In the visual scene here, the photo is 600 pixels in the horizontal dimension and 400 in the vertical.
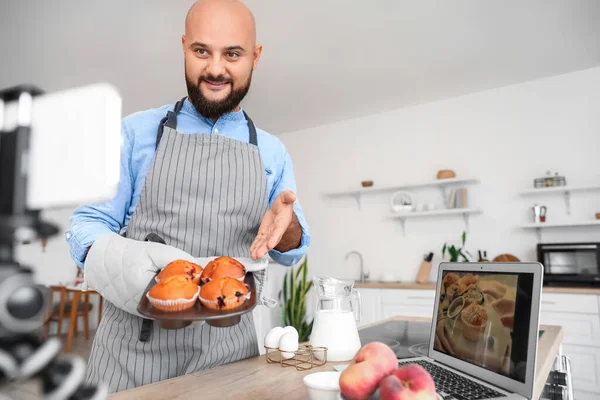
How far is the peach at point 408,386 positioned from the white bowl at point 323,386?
0.14 m

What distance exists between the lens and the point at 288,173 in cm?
137

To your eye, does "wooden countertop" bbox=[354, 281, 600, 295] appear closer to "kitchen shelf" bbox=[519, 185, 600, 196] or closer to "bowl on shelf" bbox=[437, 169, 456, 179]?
"kitchen shelf" bbox=[519, 185, 600, 196]

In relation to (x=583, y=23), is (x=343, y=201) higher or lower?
lower

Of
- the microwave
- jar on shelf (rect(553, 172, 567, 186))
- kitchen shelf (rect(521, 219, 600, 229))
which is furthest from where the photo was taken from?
jar on shelf (rect(553, 172, 567, 186))

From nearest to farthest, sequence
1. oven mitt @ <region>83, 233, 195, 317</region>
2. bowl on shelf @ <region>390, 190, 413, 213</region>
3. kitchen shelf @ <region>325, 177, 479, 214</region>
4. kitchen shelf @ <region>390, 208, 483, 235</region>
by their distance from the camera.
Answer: oven mitt @ <region>83, 233, 195, 317</region>, kitchen shelf @ <region>390, 208, 483, 235</region>, kitchen shelf @ <region>325, 177, 479, 214</region>, bowl on shelf @ <region>390, 190, 413, 213</region>

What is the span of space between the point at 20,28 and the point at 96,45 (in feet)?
1.57

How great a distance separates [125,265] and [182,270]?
12 cm

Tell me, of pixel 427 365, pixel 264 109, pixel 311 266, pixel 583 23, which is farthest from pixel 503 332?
pixel 311 266

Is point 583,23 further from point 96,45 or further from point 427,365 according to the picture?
point 96,45

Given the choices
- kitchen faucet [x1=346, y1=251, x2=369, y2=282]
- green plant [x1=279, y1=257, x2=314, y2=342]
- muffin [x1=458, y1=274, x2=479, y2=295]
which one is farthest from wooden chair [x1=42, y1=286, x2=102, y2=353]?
muffin [x1=458, y1=274, x2=479, y2=295]

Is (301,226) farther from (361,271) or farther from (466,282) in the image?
(361,271)

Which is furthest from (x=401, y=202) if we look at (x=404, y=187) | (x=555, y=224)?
(x=555, y=224)

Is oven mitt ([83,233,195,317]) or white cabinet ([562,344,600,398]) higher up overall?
oven mitt ([83,233,195,317])

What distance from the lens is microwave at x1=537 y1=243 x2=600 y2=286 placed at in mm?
3330
